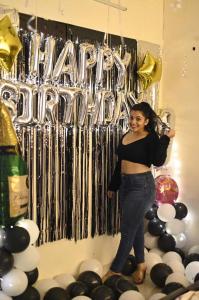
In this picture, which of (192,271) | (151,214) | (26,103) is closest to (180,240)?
(151,214)

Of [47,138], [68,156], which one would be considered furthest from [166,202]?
[47,138]

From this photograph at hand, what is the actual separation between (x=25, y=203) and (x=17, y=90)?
2.48 feet

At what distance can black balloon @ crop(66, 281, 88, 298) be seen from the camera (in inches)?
101

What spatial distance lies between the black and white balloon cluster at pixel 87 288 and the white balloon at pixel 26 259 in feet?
0.97

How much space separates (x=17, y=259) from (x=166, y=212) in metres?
1.45

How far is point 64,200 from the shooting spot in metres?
2.91

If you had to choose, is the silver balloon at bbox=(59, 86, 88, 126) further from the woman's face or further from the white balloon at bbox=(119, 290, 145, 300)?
the white balloon at bbox=(119, 290, 145, 300)

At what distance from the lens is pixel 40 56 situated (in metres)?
2.66

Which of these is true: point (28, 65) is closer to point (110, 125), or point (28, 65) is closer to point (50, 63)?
point (50, 63)

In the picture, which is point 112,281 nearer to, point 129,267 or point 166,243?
point 129,267

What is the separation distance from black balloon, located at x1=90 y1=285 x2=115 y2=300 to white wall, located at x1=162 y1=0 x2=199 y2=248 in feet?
4.00

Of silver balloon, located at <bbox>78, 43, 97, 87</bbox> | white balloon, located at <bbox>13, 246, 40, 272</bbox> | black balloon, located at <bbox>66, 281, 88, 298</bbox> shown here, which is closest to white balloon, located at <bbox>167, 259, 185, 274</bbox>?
black balloon, located at <bbox>66, 281, 88, 298</bbox>

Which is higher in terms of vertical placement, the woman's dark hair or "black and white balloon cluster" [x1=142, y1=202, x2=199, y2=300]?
the woman's dark hair

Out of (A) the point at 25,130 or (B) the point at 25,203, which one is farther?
(A) the point at 25,130
